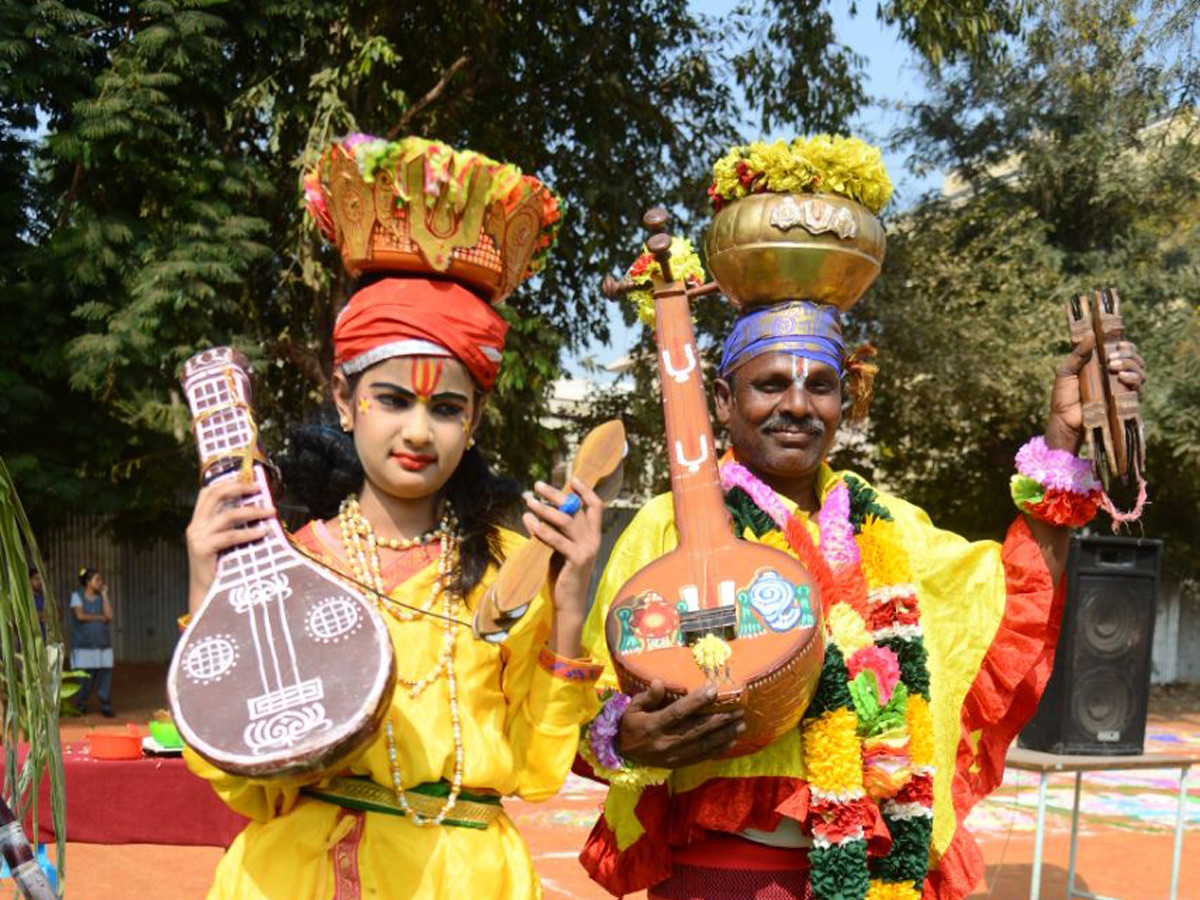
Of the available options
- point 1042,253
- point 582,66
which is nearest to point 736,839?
point 582,66

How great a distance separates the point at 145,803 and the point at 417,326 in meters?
2.24

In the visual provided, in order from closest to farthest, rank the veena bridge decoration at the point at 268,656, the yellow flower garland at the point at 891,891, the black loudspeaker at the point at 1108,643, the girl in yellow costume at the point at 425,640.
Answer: the veena bridge decoration at the point at 268,656, the girl in yellow costume at the point at 425,640, the yellow flower garland at the point at 891,891, the black loudspeaker at the point at 1108,643

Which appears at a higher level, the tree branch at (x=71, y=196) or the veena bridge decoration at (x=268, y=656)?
the tree branch at (x=71, y=196)

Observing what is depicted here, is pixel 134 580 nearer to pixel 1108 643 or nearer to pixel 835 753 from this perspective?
pixel 1108 643

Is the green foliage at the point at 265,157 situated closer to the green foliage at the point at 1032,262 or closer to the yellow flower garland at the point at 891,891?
the green foliage at the point at 1032,262

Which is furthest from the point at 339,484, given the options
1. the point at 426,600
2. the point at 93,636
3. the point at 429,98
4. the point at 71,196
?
the point at 93,636

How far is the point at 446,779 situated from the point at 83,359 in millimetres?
8479

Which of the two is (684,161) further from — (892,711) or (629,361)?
(892,711)

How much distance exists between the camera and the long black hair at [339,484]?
2.64m

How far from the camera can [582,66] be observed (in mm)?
12188

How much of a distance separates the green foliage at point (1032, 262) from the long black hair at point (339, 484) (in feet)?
34.4


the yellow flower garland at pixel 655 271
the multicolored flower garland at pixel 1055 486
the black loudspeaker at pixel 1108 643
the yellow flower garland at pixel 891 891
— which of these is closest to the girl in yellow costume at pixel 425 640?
the yellow flower garland at pixel 655 271

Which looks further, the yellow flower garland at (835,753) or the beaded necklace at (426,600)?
the yellow flower garland at (835,753)

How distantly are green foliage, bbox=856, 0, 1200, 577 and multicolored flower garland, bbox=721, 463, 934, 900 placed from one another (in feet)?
32.7
